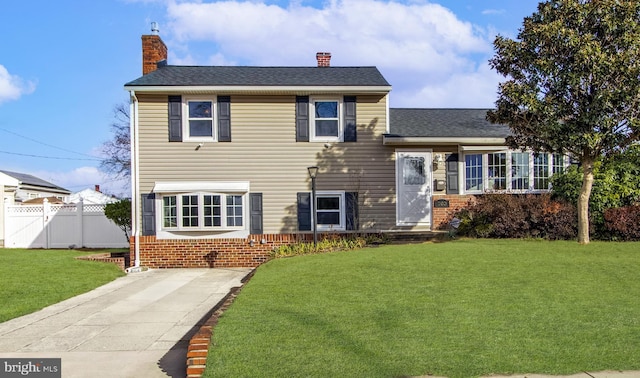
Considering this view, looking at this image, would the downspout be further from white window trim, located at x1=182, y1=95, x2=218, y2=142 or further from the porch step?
the porch step

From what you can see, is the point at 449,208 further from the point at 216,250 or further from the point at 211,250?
the point at 211,250

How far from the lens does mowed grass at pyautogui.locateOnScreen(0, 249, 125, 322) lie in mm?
8852

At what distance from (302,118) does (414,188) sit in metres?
4.16

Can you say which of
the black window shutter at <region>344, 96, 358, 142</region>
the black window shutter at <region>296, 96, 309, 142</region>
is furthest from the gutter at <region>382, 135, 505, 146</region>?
the black window shutter at <region>296, 96, 309, 142</region>

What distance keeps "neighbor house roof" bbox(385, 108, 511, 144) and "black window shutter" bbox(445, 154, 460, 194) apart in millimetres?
592

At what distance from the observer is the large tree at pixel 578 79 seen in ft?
37.5

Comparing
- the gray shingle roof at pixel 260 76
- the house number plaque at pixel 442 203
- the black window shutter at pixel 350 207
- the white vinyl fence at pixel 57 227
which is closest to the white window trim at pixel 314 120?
the gray shingle roof at pixel 260 76

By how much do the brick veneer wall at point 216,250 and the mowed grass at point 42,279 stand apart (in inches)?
63.5

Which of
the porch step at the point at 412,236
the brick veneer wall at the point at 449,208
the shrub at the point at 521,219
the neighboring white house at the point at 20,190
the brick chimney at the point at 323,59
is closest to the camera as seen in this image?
the shrub at the point at 521,219

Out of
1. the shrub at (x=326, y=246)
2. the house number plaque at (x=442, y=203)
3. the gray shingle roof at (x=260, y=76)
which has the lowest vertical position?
the shrub at (x=326, y=246)

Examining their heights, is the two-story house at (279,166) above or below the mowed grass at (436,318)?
above

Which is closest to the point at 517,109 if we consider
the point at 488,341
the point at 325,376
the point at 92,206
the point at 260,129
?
the point at 260,129

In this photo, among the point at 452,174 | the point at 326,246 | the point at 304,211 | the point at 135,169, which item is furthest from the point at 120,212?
the point at 452,174

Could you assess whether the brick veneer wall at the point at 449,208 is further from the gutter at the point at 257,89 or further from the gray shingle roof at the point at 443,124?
the gutter at the point at 257,89
